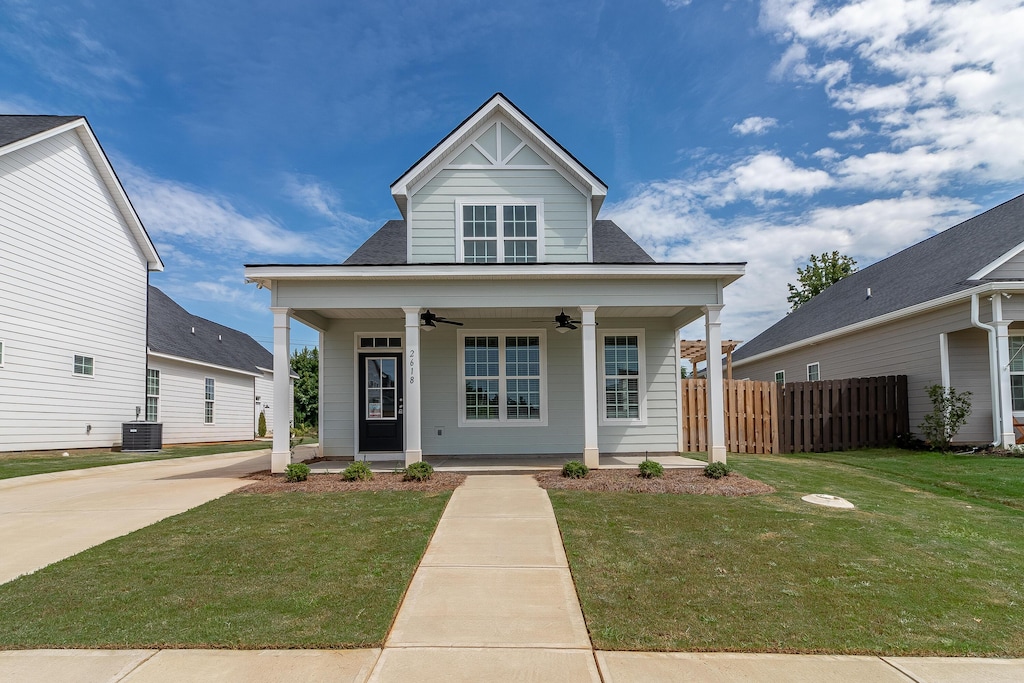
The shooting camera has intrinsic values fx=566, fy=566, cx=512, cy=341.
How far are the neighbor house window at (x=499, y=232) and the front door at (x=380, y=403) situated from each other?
9.71 ft

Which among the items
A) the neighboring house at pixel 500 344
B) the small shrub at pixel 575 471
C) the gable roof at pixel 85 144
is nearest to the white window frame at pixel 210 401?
the gable roof at pixel 85 144

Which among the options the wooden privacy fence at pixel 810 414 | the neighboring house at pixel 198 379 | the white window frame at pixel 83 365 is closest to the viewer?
the wooden privacy fence at pixel 810 414

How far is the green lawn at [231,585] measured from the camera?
3.94m

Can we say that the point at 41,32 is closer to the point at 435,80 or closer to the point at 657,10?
the point at 435,80

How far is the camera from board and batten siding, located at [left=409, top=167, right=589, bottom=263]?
40.2ft

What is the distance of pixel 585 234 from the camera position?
40.4 ft

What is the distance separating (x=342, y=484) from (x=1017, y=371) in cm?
1510

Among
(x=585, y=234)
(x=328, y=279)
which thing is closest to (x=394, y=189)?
(x=328, y=279)

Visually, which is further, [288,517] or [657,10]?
[657,10]

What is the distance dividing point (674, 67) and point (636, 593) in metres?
12.5

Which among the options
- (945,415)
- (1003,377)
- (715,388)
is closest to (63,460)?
(715,388)

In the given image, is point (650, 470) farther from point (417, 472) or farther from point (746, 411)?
point (746, 411)

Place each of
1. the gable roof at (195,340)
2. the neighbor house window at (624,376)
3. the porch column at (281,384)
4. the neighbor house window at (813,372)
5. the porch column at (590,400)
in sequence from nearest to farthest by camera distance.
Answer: the porch column at (281,384), the porch column at (590,400), the neighbor house window at (624,376), the neighbor house window at (813,372), the gable roof at (195,340)

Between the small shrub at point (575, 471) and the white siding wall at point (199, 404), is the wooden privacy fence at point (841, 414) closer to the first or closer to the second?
the small shrub at point (575, 471)
